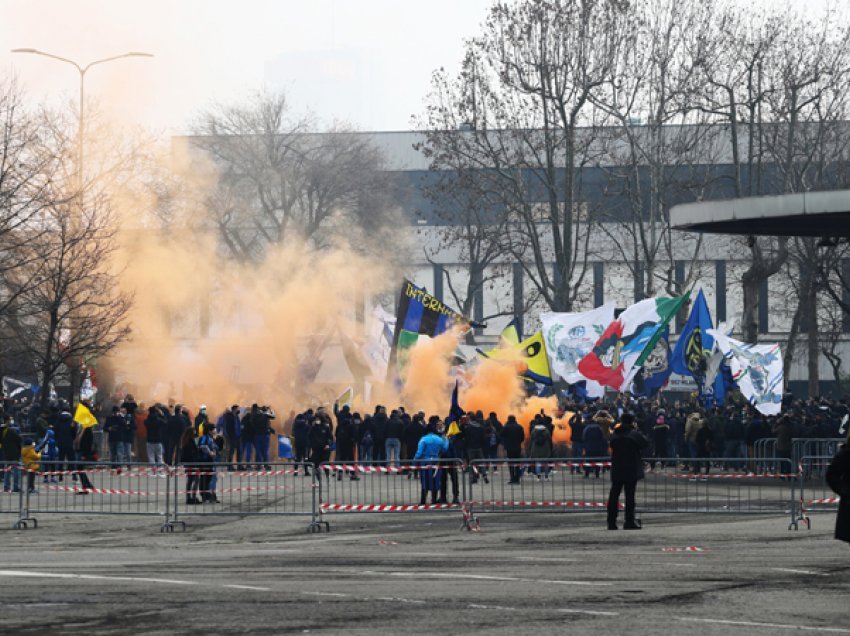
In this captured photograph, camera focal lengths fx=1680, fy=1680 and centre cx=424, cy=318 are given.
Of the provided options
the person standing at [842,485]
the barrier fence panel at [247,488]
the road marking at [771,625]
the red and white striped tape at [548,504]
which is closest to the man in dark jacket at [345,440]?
the barrier fence panel at [247,488]

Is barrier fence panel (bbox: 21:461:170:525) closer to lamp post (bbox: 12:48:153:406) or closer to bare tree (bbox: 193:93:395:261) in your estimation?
lamp post (bbox: 12:48:153:406)

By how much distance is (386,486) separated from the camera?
2538cm

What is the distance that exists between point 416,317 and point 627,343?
18.1ft

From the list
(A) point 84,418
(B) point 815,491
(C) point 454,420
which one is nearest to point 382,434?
(C) point 454,420

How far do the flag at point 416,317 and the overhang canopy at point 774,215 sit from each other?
14.0 meters

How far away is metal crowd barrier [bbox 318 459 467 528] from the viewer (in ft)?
77.6

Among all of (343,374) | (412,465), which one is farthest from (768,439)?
(343,374)

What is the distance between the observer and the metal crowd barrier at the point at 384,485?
23.7 meters

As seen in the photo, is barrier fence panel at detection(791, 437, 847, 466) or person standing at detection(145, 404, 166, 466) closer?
barrier fence panel at detection(791, 437, 847, 466)

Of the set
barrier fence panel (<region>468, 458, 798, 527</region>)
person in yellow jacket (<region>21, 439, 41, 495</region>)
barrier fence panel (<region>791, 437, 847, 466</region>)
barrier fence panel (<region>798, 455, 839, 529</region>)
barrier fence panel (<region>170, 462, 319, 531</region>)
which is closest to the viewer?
barrier fence panel (<region>798, 455, 839, 529</region>)

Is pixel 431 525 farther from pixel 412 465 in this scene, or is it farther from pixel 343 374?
pixel 343 374

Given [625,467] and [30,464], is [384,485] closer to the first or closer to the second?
[30,464]

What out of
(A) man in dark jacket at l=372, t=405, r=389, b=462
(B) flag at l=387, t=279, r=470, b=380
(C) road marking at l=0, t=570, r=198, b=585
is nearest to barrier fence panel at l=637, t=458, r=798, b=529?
(C) road marking at l=0, t=570, r=198, b=585

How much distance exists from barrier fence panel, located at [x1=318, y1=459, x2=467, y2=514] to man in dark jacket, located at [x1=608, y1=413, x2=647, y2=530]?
3.38m
